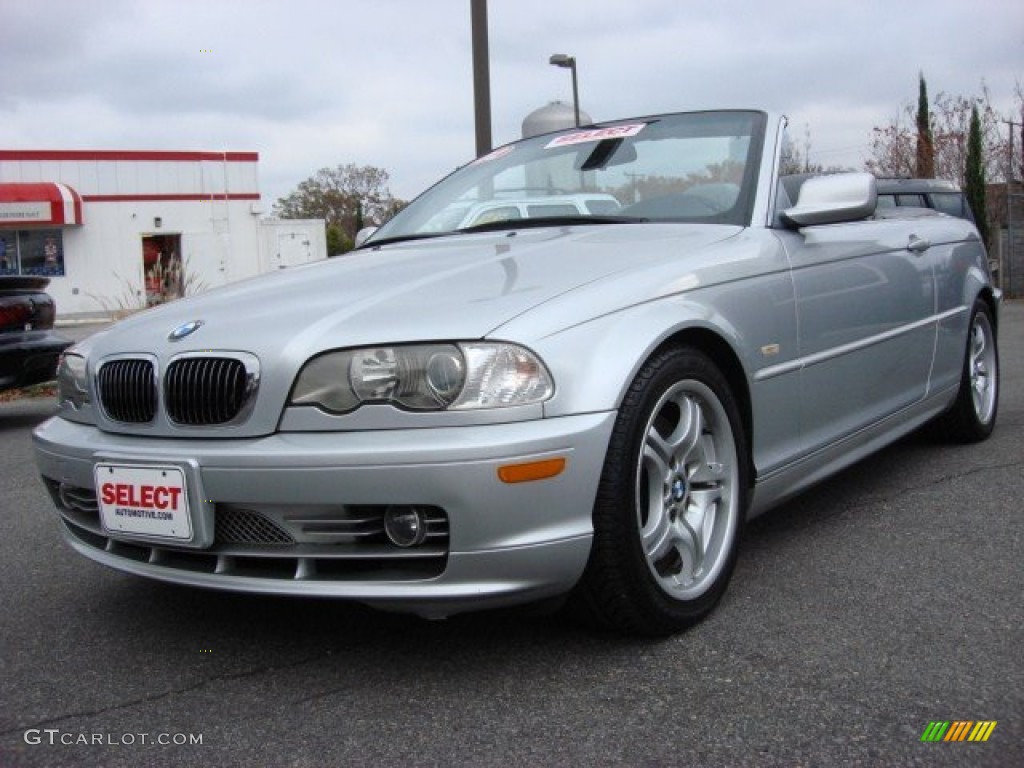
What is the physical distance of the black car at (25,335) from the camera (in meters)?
6.56

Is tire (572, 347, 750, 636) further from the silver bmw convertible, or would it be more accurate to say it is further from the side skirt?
the side skirt

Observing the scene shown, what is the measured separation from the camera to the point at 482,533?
2.20m

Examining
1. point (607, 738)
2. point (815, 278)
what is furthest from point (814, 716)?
point (815, 278)

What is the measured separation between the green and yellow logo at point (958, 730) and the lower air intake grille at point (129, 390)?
6.07 ft

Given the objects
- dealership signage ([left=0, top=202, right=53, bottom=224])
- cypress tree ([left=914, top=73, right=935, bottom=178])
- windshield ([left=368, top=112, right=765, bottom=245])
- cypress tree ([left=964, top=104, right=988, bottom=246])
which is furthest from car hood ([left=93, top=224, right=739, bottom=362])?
dealership signage ([left=0, top=202, right=53, bottom=224])

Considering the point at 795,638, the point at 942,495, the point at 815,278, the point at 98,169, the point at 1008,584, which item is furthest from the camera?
the point at 98,169

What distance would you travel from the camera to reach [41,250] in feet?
105

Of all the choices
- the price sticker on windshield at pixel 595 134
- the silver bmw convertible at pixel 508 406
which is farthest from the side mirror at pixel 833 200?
the price sticker on windshield at pixel 595 134

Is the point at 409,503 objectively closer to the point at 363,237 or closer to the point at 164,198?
the point at 363,237

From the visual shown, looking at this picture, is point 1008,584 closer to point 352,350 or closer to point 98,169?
point 352,350

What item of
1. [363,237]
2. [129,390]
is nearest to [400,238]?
[363,237]

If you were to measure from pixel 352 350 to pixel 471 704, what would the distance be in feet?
2.67

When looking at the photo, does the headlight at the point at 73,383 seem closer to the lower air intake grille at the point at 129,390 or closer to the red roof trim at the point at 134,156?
the lower air intake grille at the point at 129,390

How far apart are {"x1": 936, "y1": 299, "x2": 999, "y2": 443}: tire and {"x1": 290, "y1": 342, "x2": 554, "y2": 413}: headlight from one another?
123 inches
